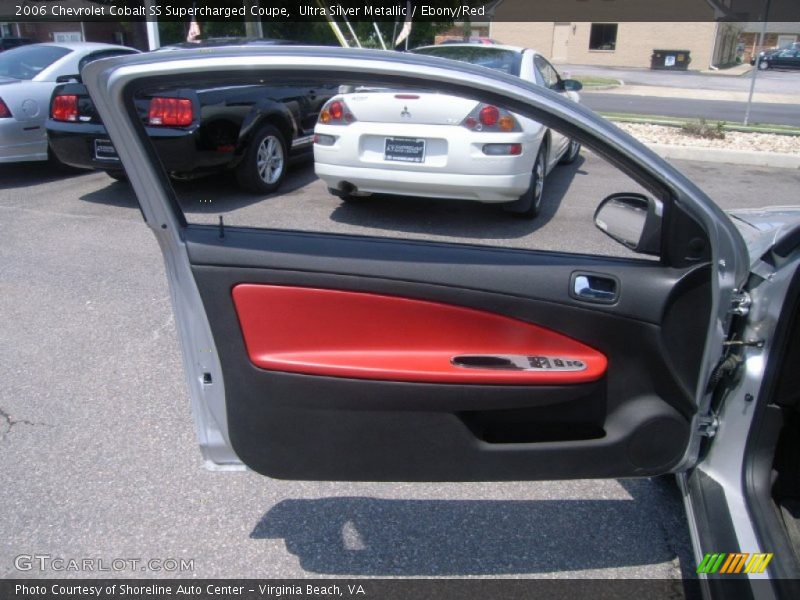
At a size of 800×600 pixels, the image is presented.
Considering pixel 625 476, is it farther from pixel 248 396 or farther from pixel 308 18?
pixel 308 18

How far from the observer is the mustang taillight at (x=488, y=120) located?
17.3ft

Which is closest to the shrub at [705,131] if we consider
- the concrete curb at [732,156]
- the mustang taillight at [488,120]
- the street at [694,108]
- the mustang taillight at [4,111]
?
the concrete curb at [732,156]

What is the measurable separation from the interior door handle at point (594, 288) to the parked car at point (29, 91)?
6532mm

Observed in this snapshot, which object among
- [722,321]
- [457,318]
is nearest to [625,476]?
[722,321]

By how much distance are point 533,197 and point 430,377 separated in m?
4.37

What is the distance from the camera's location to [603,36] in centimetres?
4297

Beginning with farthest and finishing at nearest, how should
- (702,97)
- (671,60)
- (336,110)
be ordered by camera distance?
1. (671,60)
2. (702,97)
3. (336,110)

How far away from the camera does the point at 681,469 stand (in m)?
2.06

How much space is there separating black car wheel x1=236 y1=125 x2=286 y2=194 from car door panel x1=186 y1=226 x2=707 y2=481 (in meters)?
4.59

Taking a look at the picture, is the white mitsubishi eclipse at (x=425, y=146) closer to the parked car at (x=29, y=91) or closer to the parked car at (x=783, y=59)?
the parked car at (x=29, y=91)

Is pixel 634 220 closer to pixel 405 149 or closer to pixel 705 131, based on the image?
pixel 405 149

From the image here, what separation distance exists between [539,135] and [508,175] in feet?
2.06

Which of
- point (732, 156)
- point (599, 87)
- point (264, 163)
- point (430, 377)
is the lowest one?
point (599, 87)

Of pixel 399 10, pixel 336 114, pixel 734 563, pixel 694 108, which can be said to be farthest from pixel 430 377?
pixel 399 10
